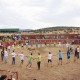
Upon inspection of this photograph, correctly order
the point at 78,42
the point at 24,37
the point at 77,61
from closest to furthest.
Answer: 1. the point at 77,61
2. the point at 78,42
3. the point at 24,37

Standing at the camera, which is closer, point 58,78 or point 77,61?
point 58,78

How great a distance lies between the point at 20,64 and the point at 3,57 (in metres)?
3.16

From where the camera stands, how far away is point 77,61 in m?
28.8

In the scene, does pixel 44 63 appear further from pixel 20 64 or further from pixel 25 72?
pixel 25 72

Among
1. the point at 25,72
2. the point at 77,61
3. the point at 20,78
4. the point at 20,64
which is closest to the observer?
the point at 20,78

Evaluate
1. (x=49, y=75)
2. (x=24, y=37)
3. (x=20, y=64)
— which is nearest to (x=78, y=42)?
(x=24, y=37)

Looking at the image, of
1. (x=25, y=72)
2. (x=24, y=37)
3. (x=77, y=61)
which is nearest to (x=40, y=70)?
(x=25, y=72)

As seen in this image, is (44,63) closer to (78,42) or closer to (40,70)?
(40,70)

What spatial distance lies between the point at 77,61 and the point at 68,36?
34.2 m

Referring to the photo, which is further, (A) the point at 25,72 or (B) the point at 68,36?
(B) the point at 68,36

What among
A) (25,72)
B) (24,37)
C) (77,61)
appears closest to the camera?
(25,72)

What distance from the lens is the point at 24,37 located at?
62656mm

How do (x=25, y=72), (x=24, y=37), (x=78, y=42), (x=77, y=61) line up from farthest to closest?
(x=24, y=37)
(x=78, y=42)
(x=77, y=61)
(x=25, y=72)

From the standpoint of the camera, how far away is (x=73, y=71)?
23984 millimetres
